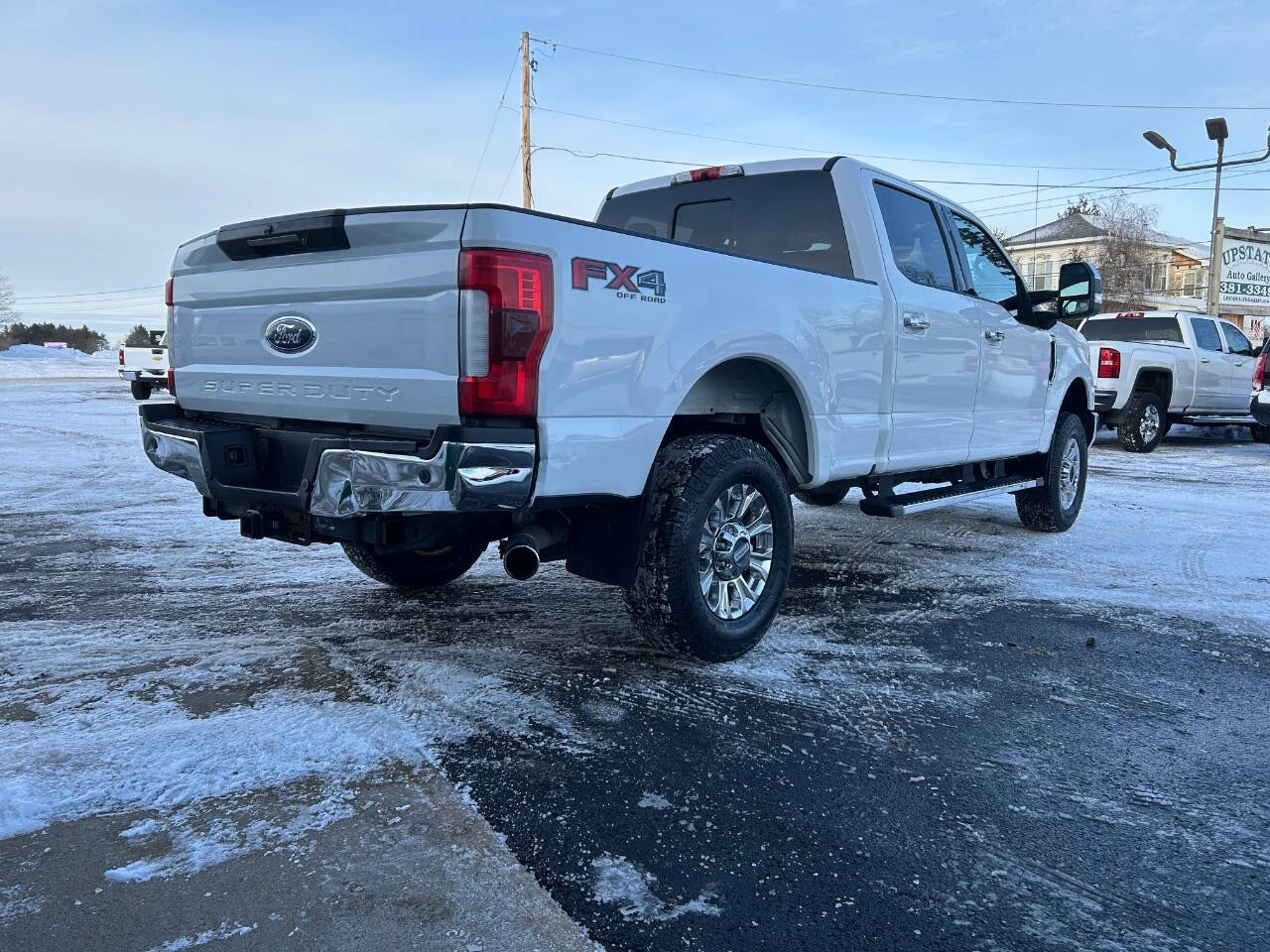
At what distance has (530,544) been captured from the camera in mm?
3264

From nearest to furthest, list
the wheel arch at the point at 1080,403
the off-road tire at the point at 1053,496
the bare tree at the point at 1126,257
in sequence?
the off-road tire at the point at 1053,496, the wheel arch at the point at 1080,403, the bare tree at the point at 1126,257

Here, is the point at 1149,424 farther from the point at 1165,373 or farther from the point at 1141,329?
the point at 1141,329

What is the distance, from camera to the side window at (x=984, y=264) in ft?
19.4

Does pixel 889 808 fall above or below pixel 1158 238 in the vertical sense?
below

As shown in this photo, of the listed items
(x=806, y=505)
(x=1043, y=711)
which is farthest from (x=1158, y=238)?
(x=1043, y=711)

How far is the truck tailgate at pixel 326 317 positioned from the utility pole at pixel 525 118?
25.3 meters

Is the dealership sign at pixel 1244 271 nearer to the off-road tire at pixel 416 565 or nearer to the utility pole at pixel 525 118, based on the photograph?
the utility pole at pixel 525 118

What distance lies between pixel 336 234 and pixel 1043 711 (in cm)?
298

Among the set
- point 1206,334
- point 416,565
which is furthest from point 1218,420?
point 416,565

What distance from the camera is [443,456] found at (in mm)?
2908

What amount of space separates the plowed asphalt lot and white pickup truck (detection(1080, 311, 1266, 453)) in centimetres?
861

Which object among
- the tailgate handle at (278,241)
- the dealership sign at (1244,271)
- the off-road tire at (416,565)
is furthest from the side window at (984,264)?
the dealership sign at (1244,271)

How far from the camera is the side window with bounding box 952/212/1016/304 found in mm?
5898

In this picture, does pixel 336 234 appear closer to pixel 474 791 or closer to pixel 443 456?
pixel 443 456
